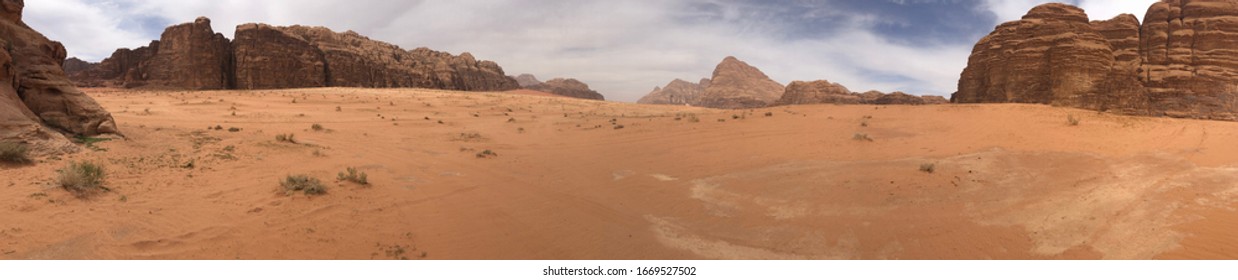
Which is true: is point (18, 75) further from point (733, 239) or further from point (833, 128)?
point (833, 128)

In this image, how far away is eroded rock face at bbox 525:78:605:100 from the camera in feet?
262

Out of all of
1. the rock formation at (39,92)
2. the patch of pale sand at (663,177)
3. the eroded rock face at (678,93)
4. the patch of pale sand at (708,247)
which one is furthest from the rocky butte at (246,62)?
the eroded rock face at (678,93)

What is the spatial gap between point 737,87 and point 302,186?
88087 millimetres

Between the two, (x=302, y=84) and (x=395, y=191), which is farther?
(x=302, y=84)

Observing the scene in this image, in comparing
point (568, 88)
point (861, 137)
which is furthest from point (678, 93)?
point (861, 137)

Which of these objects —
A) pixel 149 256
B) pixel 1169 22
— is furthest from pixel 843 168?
pixel 1169 22

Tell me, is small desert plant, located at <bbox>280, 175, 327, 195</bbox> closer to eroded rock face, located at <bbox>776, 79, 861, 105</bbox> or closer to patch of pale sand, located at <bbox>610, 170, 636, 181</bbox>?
patch of pale sand, located at <bbox>610, 170, 636, 181</bbox>

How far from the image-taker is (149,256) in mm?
4453

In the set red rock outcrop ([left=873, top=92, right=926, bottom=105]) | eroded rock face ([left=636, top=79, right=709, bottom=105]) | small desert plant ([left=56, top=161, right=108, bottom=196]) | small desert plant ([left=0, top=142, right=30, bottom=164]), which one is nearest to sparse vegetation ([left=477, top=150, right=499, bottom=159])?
small desert plant ([left=56, top=161, right=108, bottom=196])

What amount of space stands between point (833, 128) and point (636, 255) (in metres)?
9.40

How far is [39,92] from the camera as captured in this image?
7.95 metres

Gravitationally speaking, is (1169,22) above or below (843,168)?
above

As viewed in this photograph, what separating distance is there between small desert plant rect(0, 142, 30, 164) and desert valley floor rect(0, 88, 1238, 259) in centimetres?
25

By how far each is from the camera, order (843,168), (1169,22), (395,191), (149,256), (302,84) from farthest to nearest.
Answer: (302,84) < (1169,22) < (843,168) < (395,191) < (149,256)
